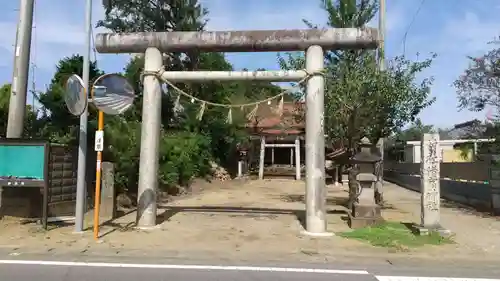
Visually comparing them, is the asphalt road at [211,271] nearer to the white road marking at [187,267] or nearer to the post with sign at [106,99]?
the white road marking at [187,267]

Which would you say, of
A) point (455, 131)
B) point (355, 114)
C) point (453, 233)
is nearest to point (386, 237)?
point (453, 233)

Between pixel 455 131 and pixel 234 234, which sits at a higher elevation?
pixel 455 131

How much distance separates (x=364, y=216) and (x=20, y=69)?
911 cm

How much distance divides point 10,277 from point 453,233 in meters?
8.88

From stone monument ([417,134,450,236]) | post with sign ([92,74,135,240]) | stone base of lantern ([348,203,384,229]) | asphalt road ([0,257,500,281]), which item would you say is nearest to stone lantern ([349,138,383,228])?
stone base of lantern ([348,203,384,229])

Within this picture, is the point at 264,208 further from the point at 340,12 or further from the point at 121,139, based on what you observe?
the point at 340,12

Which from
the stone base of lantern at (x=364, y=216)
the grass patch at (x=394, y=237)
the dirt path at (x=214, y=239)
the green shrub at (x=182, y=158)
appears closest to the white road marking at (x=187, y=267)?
the dirt path at (x=214, y=239)

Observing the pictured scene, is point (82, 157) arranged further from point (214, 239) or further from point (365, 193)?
point (365, 193)

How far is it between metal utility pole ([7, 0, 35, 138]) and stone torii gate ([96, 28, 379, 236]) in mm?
2196

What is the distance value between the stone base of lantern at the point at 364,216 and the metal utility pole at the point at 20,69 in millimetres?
8498

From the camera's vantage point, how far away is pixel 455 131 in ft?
149

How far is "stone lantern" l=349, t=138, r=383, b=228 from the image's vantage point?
1127 cm

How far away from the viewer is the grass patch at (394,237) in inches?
366

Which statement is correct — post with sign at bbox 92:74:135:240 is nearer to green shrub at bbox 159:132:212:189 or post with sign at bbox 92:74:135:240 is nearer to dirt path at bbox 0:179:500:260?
dirt path at bbox 0:179:500:260
